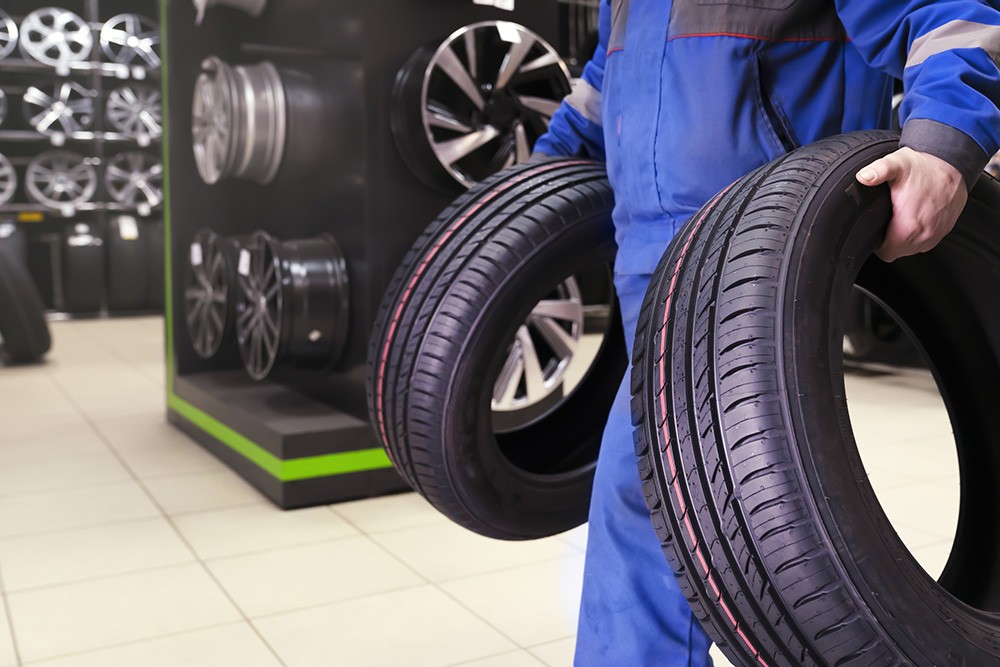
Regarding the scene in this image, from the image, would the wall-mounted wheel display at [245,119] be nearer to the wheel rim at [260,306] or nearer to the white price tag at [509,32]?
the wheel rim at [260,306]

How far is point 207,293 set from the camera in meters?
4.03

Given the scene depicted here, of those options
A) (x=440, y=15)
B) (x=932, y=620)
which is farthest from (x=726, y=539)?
(x=440, y=15)

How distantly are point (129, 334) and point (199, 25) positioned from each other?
3.79m

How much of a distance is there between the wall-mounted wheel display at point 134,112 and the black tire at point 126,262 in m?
0.83

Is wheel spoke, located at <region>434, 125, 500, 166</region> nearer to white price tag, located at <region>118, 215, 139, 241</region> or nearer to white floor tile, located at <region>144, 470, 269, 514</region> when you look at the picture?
white floor tile, located at <region>144, 470, 269, 514</region>

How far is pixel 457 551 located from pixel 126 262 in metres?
6.42

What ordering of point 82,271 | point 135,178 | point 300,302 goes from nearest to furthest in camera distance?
point 300,302
point 82,271
point 135,178

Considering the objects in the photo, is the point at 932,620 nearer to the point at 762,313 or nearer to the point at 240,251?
the point at 762,313

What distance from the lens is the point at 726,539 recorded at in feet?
3.31

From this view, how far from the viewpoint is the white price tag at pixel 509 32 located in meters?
3.09

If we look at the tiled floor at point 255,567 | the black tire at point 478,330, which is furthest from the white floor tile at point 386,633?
the black tire at point 478,330

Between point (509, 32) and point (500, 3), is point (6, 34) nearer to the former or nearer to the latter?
point (500, 3)

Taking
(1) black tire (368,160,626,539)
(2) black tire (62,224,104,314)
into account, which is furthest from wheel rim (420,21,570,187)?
(2) black tire (62,224,104,314)

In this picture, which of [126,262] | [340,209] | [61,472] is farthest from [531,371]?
[126,262]
